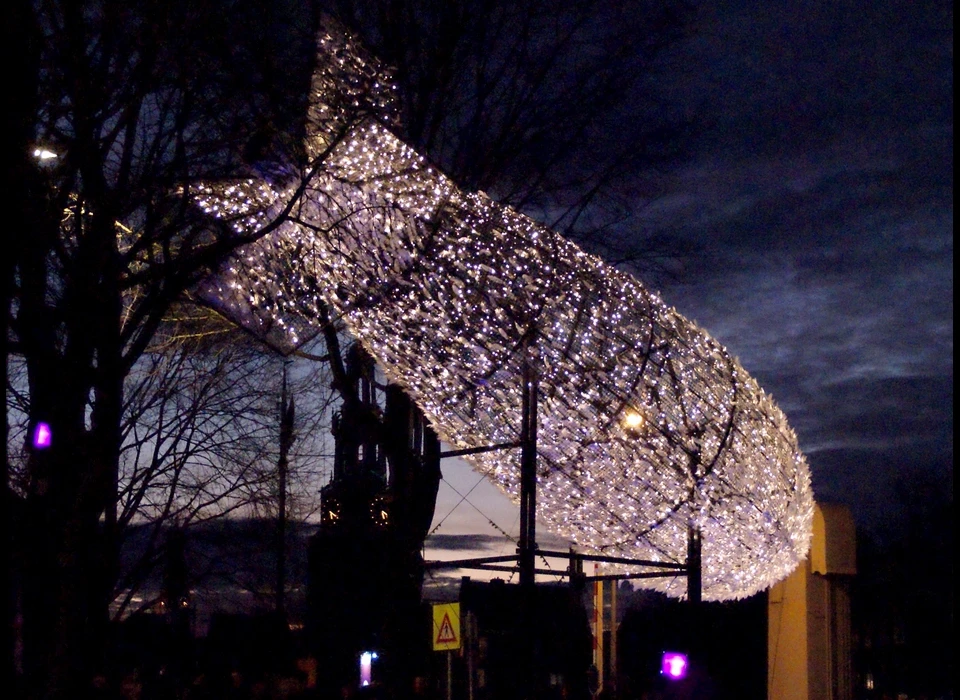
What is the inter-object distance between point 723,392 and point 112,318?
5.30 m

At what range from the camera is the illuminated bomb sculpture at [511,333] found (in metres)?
8.66

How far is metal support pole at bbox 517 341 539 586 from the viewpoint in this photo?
9.55m

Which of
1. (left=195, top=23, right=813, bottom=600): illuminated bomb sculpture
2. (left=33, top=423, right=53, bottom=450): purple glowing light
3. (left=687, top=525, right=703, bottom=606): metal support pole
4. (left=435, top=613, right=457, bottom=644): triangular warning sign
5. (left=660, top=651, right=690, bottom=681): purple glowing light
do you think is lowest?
(left=660, top=651, right=690, bottom=681): purple glowing light

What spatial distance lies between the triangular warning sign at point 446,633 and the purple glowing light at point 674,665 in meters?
2.02

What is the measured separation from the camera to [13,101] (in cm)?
695

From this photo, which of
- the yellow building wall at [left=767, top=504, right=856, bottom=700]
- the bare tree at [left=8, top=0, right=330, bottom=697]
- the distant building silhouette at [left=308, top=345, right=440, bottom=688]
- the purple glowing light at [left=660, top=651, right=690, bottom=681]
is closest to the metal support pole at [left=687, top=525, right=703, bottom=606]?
the purple glowing light at [left=660, top=651, right=690, bottom=681]

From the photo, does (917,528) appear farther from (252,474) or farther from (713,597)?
(252,474)

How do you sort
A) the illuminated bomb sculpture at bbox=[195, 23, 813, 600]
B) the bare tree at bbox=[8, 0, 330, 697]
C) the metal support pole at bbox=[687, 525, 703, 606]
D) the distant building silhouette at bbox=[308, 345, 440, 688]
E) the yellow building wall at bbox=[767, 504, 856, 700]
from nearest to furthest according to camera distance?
the bare tree at bbox=[8, 0, 330, 697] → the illuminated bomb sculpture at bbox=[195, 23, 813, 600] → the metal support pole at bbox=[687, 525, 703, 606] → the yellow building wall at bbox=[767, 504, 856, 700] → the distant building silhouette at bbox=[308, 345, 440, 688]

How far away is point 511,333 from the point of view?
9234mm

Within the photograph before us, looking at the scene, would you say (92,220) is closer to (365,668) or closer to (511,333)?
(511,333)

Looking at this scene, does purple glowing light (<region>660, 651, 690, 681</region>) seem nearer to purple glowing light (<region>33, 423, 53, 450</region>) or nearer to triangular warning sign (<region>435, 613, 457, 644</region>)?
triangular warning sign (<region>435, 613, 457, 644</region>)

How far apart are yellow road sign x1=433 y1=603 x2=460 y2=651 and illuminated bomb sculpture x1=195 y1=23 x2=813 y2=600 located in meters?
1.39

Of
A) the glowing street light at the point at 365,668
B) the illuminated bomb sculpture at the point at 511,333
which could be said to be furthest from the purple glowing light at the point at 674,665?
the glowing street light at the point at 365,668

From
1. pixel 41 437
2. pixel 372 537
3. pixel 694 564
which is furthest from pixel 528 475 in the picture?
pixel 372 537
